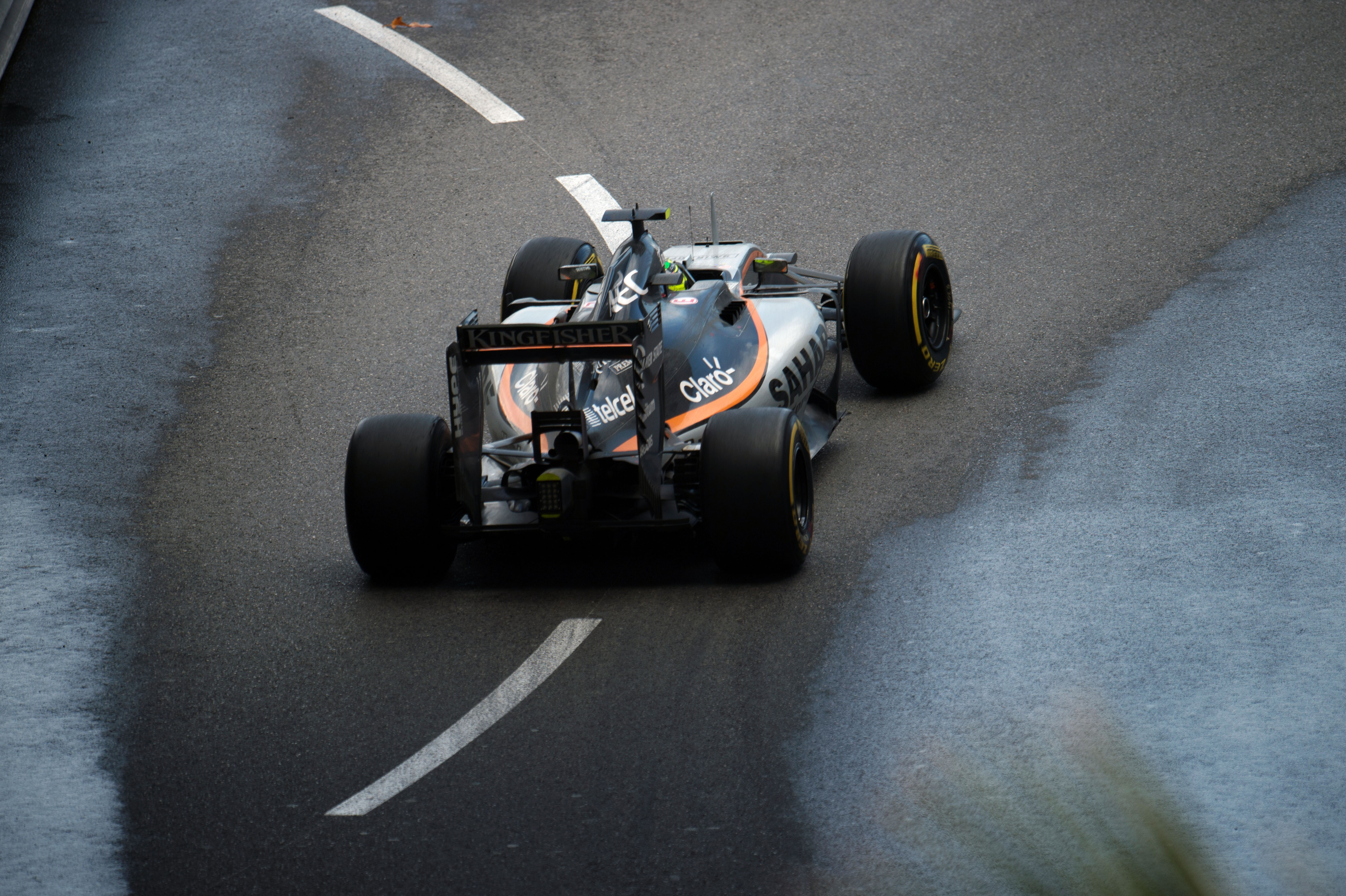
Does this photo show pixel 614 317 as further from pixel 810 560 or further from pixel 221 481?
pixel 221 481

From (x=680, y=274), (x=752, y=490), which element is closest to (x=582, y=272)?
(x=680, y=274)

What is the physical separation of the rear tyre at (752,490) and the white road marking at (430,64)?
31.3 feet

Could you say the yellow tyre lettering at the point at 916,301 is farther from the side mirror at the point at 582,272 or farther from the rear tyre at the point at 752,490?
the rear tyre at the point at 752,490

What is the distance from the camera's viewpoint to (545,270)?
10922mm

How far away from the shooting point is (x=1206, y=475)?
29.0ft

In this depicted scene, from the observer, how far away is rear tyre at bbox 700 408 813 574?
24.5 ft

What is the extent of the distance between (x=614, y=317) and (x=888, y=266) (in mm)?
2120

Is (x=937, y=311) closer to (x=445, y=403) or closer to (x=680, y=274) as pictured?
(x=680, y=274)

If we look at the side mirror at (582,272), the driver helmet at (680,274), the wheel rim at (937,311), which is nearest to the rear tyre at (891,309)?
the wheel rim at (937,311)

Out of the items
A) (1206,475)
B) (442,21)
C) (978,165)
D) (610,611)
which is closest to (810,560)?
(610,611)

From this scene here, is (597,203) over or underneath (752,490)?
over

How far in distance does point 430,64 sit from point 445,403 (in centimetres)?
814

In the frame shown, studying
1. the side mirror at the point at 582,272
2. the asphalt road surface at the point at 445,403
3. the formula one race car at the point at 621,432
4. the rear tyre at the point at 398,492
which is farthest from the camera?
the side mirror at the point at 582,272

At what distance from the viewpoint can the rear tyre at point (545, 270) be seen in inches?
426
